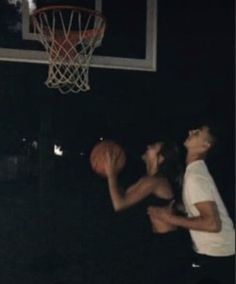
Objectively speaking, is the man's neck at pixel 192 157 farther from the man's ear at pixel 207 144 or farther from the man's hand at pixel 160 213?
the man's hand at pixel 160 213

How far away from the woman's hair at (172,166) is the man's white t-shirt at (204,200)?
0.15ft

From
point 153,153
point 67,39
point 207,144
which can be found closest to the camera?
point 67,39

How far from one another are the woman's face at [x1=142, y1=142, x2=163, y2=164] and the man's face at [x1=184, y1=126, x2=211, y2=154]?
0.19 m

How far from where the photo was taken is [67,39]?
3.05 metres

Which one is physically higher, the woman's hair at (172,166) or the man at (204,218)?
the woman's hair at (172,166)

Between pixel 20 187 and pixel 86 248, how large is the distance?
0.56 meters

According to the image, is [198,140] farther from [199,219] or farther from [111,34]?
[111,34]

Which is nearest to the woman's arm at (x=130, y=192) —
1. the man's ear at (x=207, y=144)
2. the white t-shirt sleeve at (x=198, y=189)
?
the white t-shirt sleeve at (x=198, y=189)

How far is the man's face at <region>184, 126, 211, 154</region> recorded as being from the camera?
135 inches

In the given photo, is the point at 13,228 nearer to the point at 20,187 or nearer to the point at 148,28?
the point at 20,187

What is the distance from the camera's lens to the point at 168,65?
3.40m

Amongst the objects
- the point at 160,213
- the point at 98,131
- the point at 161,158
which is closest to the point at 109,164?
the point at 98,131

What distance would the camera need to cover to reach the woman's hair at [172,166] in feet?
11.1

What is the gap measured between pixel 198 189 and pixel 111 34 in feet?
3.71
